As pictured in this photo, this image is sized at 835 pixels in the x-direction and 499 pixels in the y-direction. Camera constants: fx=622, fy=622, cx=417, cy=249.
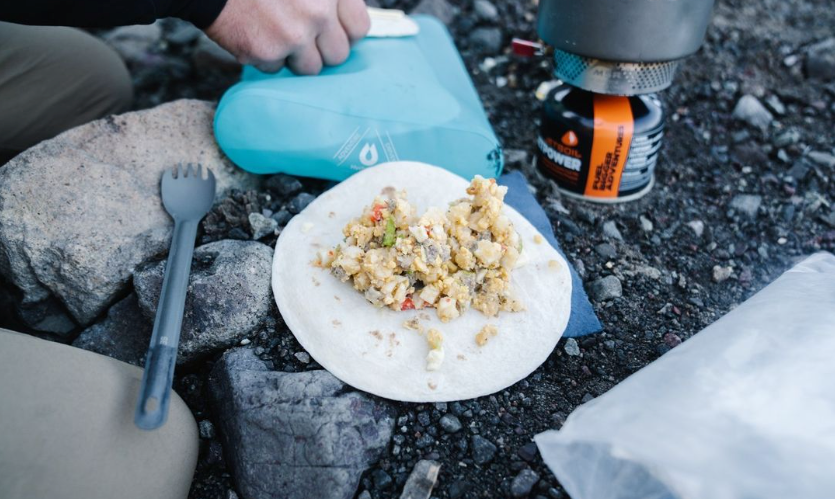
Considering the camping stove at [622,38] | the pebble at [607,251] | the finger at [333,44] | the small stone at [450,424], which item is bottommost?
the pebble at [607,251]

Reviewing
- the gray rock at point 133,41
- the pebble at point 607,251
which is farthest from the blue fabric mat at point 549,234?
the gray rock at point 133,41

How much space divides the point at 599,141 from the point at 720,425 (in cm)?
94

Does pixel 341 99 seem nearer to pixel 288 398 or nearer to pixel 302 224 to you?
pixel 302 224

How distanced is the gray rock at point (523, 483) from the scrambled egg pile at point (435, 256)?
361 millimetres

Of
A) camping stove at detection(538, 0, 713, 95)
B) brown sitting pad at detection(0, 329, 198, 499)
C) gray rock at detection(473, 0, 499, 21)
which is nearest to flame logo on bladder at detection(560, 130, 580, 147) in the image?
camping stove at detection(538, 0, 713, 95)

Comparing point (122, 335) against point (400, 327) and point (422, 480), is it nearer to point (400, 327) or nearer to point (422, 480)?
point (400, 327)

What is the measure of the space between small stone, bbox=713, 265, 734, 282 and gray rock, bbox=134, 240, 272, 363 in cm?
123

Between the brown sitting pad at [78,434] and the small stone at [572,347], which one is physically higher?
the brown sitting pad at [78,434]

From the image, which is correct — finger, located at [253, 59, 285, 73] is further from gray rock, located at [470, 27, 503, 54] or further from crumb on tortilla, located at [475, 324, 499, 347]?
gray rock, located at [470, 27, 503, 54]

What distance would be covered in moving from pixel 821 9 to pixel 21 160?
3507 mm

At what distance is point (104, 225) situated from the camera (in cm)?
151

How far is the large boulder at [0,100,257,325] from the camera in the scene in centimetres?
145

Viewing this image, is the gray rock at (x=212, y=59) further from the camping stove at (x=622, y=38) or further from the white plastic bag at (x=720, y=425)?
the white plastic bag at (x=720, y=425)

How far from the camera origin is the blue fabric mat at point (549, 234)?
149cm
